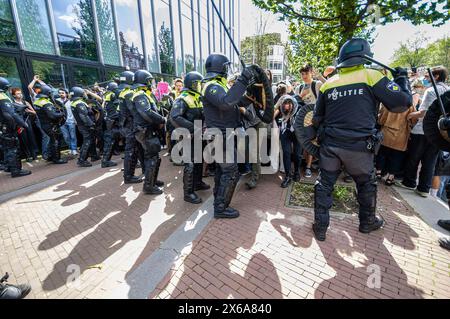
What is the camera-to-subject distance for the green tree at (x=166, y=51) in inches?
560

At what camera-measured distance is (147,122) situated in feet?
14.6

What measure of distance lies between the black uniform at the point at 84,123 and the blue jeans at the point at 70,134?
1650mm

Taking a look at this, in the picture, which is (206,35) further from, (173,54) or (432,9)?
(432,9)

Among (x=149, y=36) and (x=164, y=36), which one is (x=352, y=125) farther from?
(x=164, y=36)

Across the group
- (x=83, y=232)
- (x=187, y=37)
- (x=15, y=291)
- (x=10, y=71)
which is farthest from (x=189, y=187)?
(x=187, y=37)

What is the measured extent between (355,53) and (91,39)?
1091 cm

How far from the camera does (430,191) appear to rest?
433 cm

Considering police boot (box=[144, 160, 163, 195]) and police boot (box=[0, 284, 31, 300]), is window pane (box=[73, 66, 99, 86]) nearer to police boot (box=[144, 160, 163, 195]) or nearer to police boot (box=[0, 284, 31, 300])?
police boot (box=[144, 160, 163, 195])

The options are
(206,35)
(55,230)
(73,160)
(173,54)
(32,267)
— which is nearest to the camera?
(32,267)

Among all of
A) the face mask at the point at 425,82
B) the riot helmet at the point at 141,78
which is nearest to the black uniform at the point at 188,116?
the riot helmet at the point at 141,78

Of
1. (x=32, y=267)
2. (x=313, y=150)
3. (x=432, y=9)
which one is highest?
(x=432, y=9)
